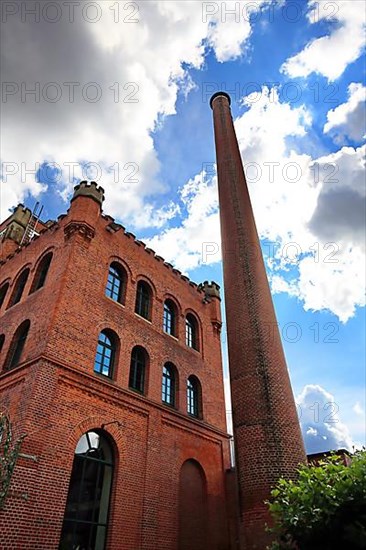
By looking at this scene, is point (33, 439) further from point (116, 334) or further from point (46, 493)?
point (116, 334)

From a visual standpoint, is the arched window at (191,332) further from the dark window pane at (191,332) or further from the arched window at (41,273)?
the arched window at (41,273)

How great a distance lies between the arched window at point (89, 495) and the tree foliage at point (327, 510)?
622 centimetres

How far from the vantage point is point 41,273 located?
15008 millimetres

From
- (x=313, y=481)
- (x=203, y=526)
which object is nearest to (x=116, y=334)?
(x=203, y=526)

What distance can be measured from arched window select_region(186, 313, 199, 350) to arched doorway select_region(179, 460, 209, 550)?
5.20 meters

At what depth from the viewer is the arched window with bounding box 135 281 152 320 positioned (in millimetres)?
15727

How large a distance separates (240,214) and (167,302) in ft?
18.6

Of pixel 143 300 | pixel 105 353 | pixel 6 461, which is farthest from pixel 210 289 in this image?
pixel 6 461

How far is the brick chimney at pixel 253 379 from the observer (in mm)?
8852

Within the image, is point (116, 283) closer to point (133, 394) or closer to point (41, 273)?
point (41, 273)

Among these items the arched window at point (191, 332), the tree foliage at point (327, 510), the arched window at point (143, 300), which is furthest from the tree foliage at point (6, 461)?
the arched window at point (191, 332)

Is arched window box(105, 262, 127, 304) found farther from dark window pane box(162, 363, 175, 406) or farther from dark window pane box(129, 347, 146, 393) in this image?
dark window pane box(162, 363, 175, 406)

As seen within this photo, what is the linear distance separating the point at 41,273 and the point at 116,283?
2890mm

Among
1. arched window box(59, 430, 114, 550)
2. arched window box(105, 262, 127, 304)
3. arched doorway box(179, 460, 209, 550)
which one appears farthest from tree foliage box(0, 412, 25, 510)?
arched doorway box(179, 460, 209, 550)
